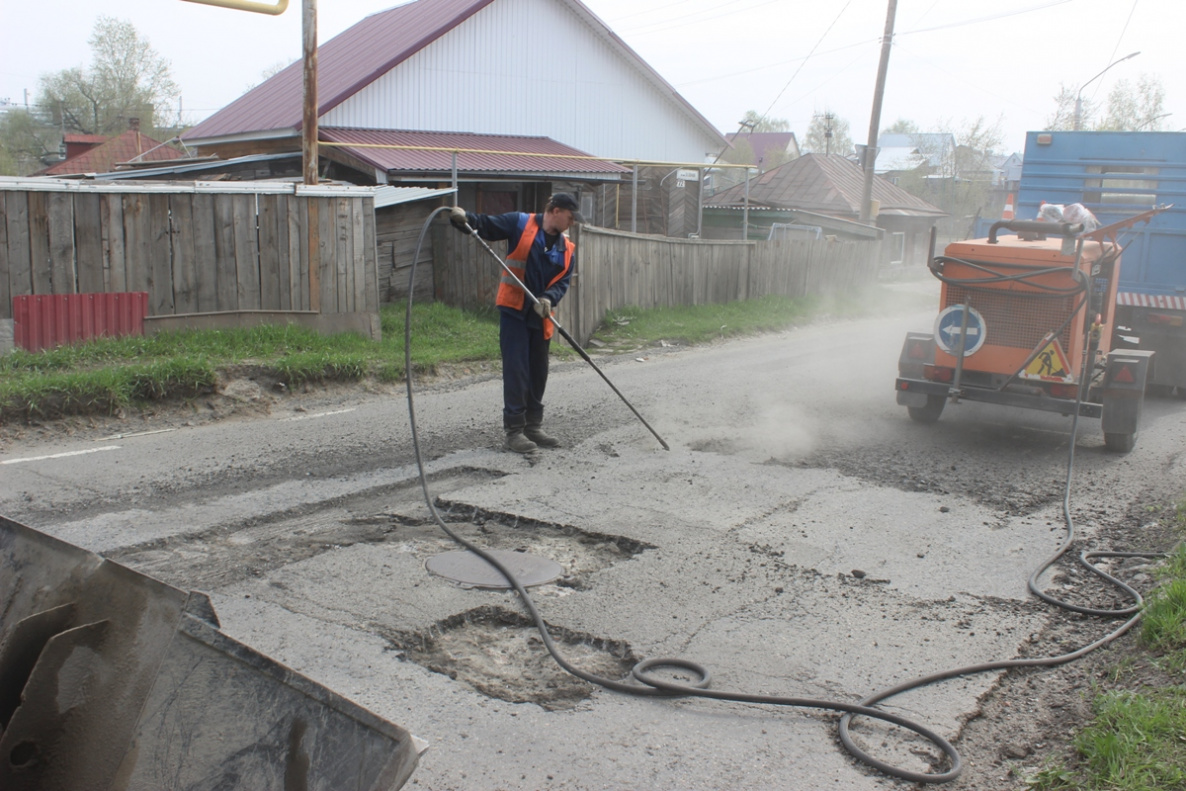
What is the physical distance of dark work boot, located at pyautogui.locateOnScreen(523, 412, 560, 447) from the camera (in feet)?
23.8

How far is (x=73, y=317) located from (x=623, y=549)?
657cm

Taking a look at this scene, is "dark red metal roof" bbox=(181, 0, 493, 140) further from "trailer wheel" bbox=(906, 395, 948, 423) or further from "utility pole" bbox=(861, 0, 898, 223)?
"trailer wheel" bbox=(906, 395, 948, 423)

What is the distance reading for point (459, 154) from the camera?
18109mm

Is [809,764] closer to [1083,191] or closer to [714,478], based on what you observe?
[714,478]

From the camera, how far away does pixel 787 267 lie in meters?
19.8

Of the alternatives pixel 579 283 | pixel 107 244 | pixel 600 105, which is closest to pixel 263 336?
pixel 107 244

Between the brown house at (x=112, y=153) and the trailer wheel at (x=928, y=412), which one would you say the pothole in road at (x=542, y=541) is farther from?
the brown house at (x=112, y=153)

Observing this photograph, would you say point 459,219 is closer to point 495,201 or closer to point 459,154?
point 459,154

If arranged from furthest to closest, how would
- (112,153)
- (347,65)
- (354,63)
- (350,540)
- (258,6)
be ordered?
1. (112,153)
2. (347,65)
3. (354,63)
4. (258,6)
5. (350,540)

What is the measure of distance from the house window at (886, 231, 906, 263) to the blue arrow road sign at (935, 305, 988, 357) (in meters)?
29.2

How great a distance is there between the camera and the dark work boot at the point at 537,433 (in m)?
7.25

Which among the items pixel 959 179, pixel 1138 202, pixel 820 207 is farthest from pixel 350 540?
pixel 959 179

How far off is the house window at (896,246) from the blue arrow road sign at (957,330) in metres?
29.2

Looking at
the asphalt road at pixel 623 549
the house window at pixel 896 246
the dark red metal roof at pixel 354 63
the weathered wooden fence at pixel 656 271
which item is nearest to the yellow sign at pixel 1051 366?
the asphalt road at pixel 623 549
